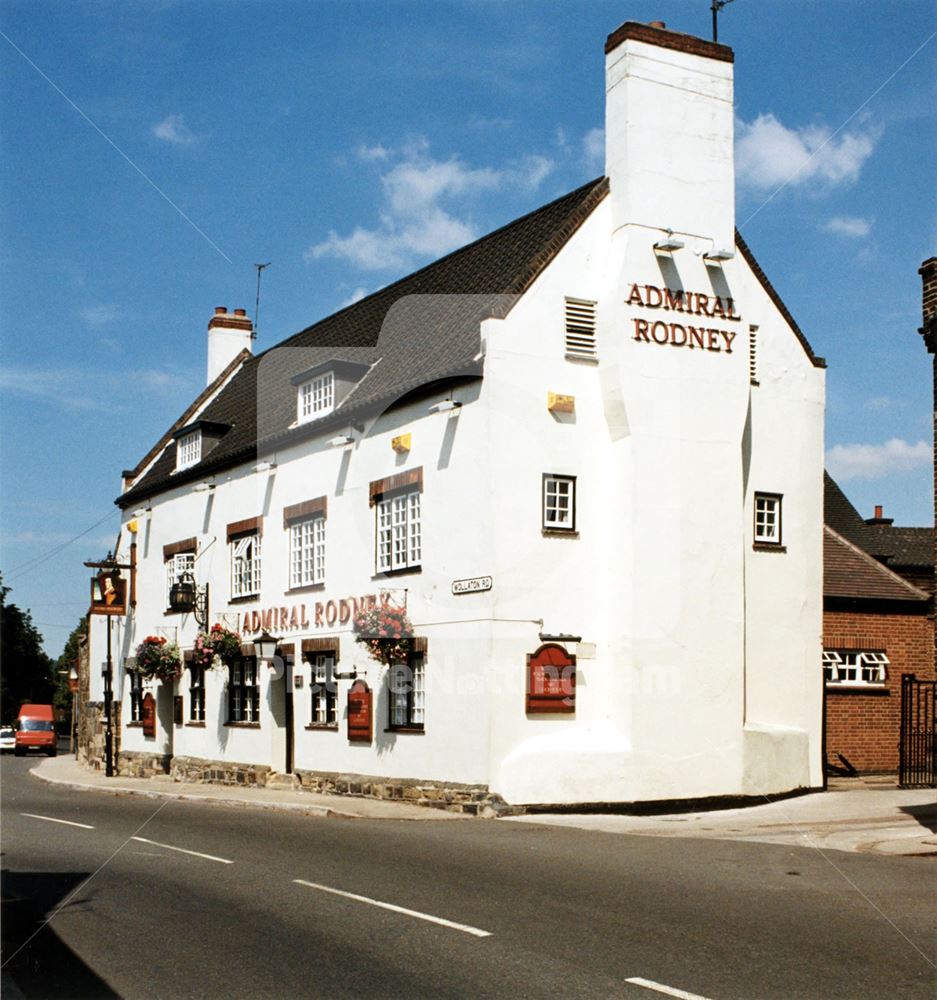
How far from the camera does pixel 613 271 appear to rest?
2262cm

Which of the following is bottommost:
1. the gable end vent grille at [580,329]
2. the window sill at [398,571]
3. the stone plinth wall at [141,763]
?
the stone plinth wall at [141,763]

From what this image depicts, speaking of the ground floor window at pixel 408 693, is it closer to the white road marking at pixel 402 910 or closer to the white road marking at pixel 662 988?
the white road marking at pixel 402 910

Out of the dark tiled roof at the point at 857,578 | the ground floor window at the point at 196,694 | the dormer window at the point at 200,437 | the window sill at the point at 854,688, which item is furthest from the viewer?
the dormer window at the point at 200,437

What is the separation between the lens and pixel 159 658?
33.1m

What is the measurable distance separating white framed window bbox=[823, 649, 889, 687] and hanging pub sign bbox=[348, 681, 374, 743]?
10000mm

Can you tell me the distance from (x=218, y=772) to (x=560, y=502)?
1326 centimetres

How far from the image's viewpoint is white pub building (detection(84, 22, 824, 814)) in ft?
70.6

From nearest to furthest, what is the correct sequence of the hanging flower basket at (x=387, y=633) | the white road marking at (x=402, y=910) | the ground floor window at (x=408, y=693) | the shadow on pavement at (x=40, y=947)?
the shadow on pavement at (x=40, y=947), the white road marking at (x=402, y=910), the hanging flower basket at (x=387, y=633), the ground floor window at (x=408, y=693)

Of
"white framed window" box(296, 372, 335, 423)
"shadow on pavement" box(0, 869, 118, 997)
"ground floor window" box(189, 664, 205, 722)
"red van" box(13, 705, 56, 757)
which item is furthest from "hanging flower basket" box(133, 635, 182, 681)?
"red van" box(13, 705, 56, 757)

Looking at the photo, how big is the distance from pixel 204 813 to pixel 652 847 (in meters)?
9.00

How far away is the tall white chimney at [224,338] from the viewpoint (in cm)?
4103

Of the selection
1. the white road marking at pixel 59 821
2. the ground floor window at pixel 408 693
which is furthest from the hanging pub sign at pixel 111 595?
the white road marking at pixel 59 821

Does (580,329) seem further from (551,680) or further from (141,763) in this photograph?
(141,763)

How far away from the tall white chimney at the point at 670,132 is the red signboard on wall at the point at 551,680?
25.3ft
